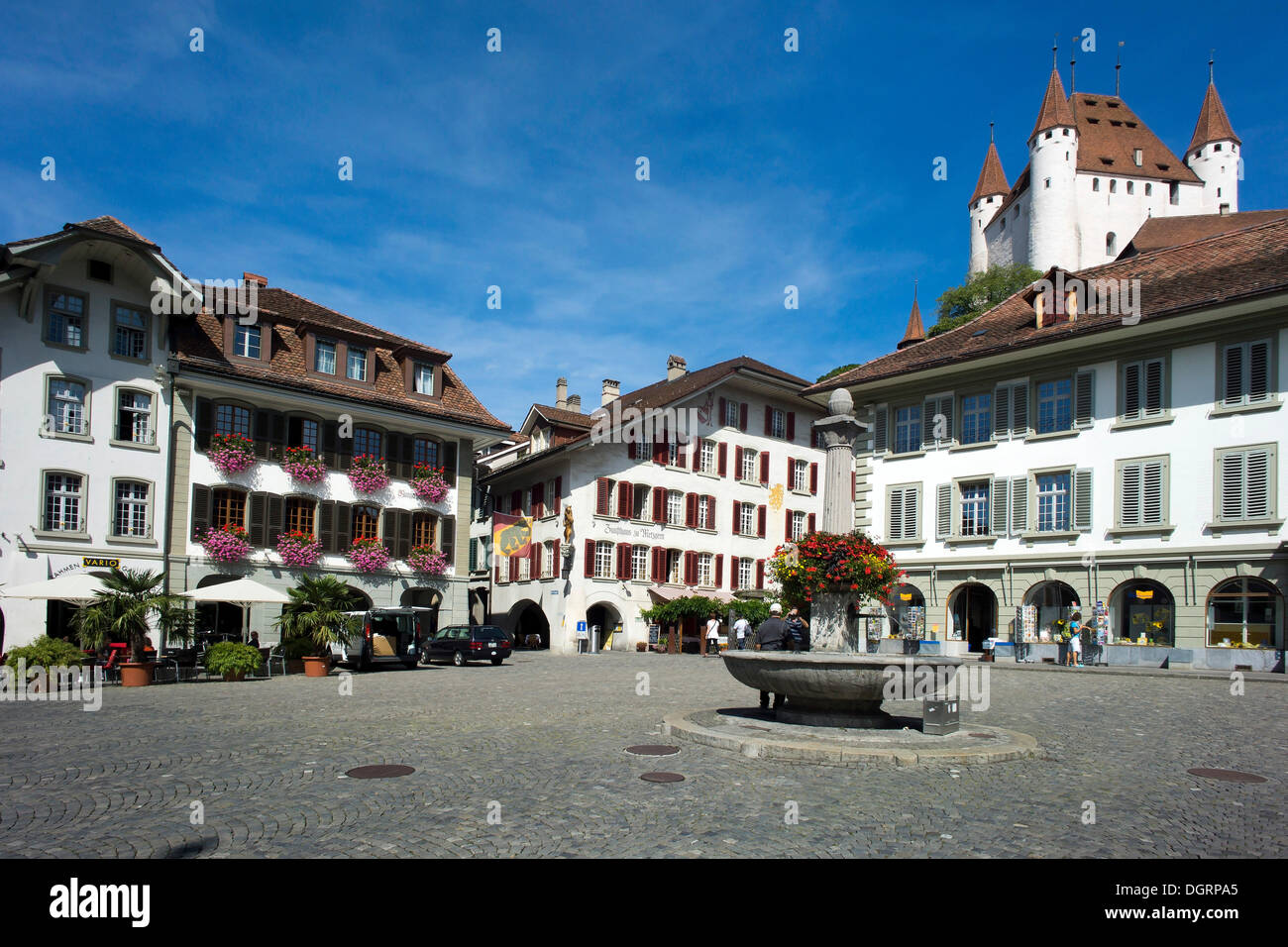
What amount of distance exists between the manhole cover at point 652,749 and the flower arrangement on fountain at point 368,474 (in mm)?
25860

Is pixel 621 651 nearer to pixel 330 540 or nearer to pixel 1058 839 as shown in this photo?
pixel 330 540

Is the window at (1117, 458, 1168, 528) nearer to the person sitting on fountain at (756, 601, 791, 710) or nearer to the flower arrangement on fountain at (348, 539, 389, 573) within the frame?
the person sitting on fountain at (756, 601, 791, 710)

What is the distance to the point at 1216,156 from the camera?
298 ft

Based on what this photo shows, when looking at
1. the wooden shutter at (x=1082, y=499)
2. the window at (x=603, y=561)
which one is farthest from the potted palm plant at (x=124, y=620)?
the wooden shutter at (x=1082, y=499)

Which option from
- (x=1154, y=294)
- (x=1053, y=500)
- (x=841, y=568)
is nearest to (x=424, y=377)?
(x=1053, y=500)

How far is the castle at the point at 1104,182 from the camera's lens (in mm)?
89750

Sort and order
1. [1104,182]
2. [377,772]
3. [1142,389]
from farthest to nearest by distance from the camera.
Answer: [1104,182] < [1142,389] < [377,772]

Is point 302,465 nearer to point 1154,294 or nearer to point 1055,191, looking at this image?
point 1154,294

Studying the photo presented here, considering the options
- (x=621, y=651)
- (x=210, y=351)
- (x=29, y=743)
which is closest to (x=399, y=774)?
(x=29, y=743)

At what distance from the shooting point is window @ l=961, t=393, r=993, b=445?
3309cm

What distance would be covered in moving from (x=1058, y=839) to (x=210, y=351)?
103ft

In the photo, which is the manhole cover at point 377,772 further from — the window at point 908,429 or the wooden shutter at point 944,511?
the window at point 908,429

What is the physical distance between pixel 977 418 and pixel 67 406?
92.3ft
